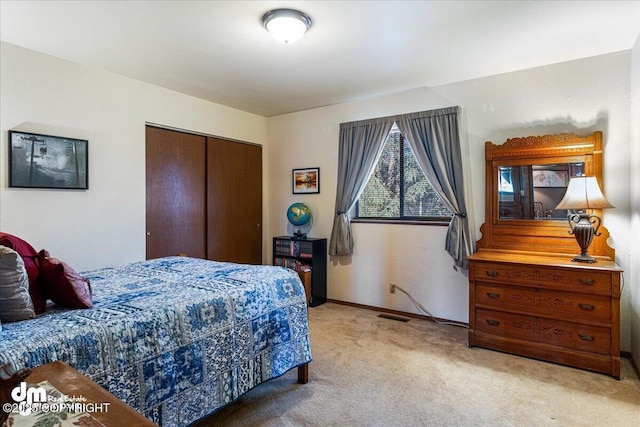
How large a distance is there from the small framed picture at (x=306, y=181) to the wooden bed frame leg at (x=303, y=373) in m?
2.60

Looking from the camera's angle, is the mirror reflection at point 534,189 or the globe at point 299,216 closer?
the mirror reflection at point 534,189

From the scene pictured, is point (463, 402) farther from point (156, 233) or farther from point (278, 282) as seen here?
point (156, 233)

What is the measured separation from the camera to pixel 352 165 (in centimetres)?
429

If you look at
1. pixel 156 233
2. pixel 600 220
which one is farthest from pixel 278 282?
pixel 600 220

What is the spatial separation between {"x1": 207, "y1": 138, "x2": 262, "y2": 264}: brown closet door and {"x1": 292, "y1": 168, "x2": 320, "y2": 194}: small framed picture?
1.86 ft

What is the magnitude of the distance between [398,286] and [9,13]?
4027 mm

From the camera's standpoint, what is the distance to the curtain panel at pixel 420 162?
356 cm

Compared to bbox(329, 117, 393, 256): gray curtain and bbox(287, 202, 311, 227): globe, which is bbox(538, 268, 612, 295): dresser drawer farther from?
bbox(287, 202, 311, 227): globe

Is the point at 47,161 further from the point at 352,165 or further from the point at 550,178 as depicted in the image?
the point at 550,178

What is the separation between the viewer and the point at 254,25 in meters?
2.52

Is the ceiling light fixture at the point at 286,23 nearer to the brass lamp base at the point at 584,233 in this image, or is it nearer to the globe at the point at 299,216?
the globe at the point at 299,216

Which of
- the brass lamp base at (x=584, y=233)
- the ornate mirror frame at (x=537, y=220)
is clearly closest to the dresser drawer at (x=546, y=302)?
the brass lamp base at (x=584, y=233)

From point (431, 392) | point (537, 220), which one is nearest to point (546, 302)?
point (537, 220)

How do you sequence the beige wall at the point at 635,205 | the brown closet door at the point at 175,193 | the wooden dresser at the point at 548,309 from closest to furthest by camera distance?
the wooden dresser at the point at 548,309
the beige wall at the point at 635,205
the brown closet door at the point at 175,193
